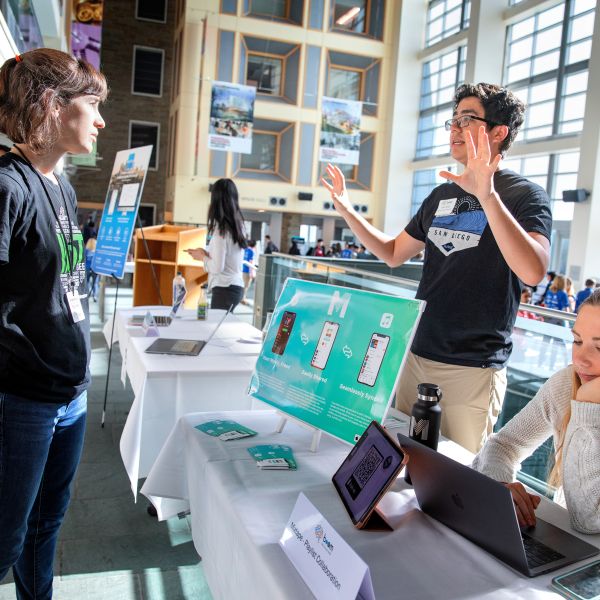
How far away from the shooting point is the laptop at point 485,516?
900 mm

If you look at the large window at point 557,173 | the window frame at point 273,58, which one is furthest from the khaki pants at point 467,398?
the window frame at point 273,58

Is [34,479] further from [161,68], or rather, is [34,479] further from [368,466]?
[161,68]

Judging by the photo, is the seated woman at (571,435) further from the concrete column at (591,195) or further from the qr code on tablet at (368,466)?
the concrete column at (591,195)

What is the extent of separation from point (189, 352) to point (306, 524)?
161 cm

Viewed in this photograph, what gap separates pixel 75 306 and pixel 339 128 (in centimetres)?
1374

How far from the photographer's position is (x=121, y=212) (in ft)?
12.3

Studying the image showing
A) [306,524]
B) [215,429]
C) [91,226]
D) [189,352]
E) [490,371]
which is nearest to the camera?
[306,524]

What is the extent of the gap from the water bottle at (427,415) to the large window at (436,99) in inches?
689

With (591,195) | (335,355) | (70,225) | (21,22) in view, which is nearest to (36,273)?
(70,225)

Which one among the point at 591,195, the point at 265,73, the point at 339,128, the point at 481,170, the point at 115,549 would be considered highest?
the point at 265,73

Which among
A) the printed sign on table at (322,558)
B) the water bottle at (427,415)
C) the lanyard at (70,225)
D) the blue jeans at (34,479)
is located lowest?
the blue jeans at (34,479)

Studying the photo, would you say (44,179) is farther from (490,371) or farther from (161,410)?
(490,371)

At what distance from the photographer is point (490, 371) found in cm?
163

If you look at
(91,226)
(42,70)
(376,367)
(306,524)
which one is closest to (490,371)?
(376,367)
